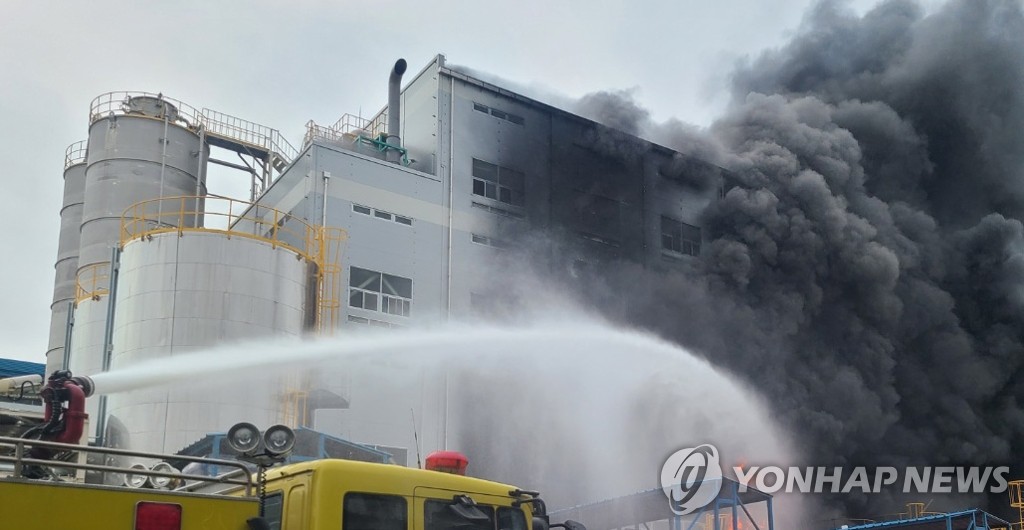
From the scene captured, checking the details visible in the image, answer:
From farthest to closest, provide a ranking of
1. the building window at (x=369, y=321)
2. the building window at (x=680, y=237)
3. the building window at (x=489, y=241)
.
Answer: the building window at (x=680, y=237), the building window at (x=489, y=241), the building window at (x=369, y=321)

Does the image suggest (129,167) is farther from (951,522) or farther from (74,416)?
(951,522)

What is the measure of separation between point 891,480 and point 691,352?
9.16 metres

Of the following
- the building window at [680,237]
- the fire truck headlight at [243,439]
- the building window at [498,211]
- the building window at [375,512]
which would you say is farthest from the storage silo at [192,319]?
the building window at [680,237]

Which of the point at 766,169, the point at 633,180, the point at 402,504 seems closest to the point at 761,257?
the point at 766,169

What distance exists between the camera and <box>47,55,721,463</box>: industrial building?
1973cm

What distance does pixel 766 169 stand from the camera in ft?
123

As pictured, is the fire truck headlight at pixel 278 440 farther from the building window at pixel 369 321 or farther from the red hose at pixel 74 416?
the building window at pixel 369 321

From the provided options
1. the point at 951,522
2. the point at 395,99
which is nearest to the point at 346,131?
the point at 395,99

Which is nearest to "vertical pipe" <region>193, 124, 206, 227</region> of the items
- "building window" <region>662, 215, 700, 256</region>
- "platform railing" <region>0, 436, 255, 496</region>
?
"building window" <region>662, 215, 700, 256</region>

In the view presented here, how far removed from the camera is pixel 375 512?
739 cm

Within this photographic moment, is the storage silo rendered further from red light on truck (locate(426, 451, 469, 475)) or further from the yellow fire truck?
red light on truck (locate(426, 451, 469, 475))

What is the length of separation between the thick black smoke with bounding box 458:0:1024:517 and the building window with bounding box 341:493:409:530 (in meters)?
23.7

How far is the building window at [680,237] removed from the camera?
34031 mm

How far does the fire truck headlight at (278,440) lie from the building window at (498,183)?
21.9 m
